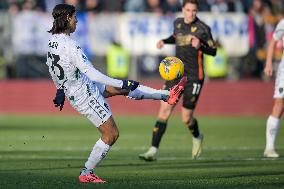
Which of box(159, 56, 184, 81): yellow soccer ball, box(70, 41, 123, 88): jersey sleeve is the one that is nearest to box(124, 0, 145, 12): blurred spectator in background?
box(159, 56, 184, 81): yellow soccer ball

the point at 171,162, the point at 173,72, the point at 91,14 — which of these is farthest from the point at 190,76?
the point at 91,14

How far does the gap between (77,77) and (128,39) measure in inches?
623

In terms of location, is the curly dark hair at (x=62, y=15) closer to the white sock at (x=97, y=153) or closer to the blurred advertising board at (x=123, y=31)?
the white sock at (x=97, y=153)

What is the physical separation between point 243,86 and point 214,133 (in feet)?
19.4

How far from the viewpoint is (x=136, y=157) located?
53.2 feet

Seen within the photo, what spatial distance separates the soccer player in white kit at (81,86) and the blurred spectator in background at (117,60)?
1528cm

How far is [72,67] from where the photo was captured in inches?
482

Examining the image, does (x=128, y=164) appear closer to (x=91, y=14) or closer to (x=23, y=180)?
(x=23, y=180)

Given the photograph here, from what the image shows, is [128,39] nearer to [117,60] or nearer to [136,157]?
[117,60]

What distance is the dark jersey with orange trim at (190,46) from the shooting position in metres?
16.2

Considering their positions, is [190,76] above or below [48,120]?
above

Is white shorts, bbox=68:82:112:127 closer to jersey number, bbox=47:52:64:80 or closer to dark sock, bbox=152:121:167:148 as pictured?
jersey number, bbox=47:52:64:80

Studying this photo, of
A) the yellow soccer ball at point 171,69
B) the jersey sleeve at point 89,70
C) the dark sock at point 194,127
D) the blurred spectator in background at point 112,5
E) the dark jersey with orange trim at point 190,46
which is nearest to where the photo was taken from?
the jersey sleeve at point 89,70

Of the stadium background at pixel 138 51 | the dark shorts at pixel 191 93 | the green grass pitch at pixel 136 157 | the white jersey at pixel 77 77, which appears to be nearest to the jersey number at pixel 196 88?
the dark shorts at pixel 191 93
